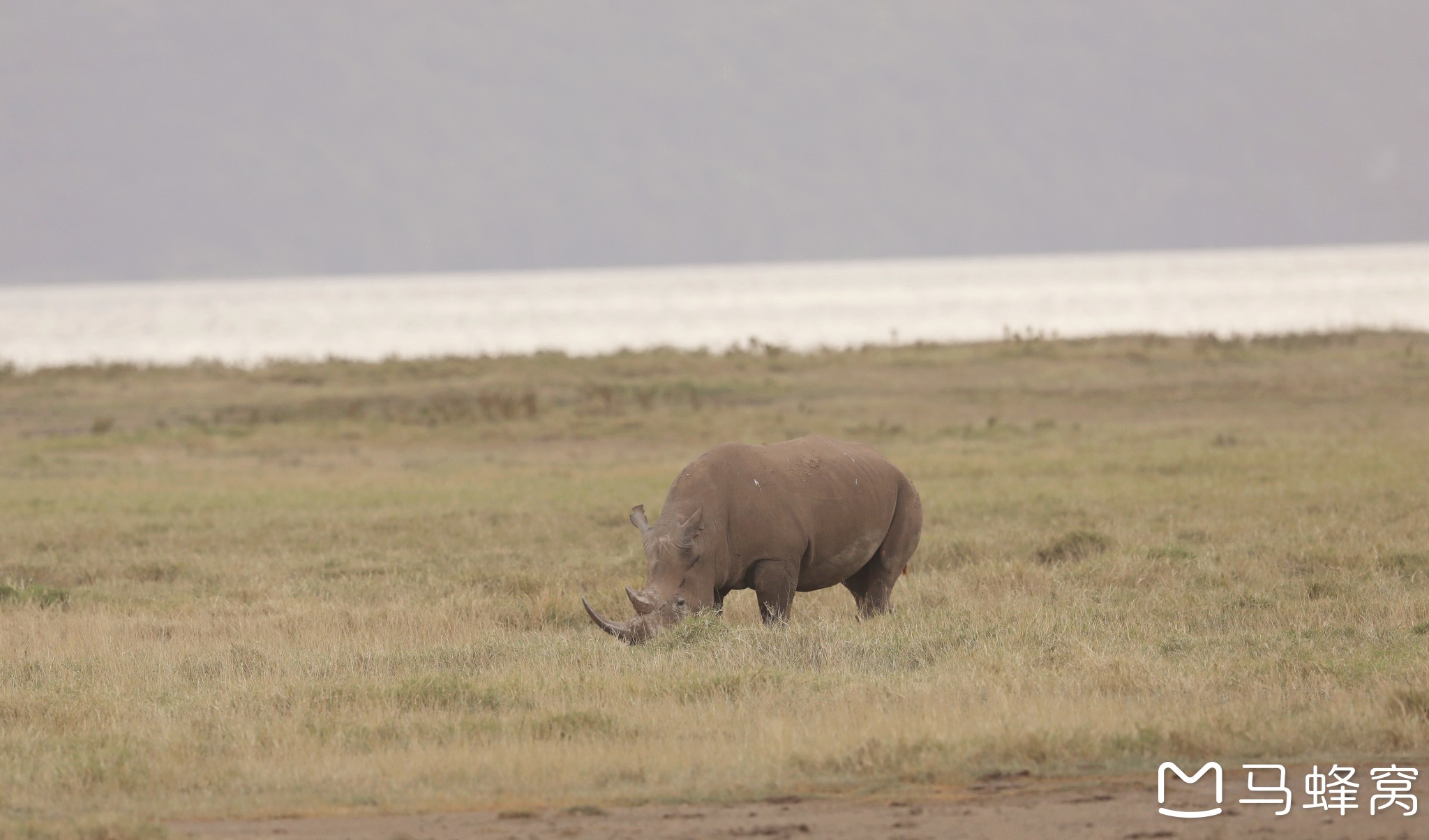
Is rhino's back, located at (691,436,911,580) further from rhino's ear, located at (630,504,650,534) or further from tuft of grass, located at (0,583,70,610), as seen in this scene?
tuft of grass, located at (0,583,70,610)

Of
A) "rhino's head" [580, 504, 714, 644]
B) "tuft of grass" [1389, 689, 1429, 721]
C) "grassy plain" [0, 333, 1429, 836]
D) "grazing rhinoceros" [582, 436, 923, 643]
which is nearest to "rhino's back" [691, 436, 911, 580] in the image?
"grazing rhinoceros" [582, 436, 923, 643]

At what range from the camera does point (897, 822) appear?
668cm

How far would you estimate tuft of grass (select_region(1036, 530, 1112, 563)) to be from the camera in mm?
14805

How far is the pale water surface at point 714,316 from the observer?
80.6 metres

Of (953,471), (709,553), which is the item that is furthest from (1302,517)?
(709,553)

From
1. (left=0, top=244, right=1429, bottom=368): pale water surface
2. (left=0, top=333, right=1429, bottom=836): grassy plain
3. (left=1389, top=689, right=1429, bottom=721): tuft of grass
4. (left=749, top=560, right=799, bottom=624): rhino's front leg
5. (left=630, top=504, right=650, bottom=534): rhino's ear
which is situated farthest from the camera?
(left=0, top=244, right=1429, bottom=368): pale water surface

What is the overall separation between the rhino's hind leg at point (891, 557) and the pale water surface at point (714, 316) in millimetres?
32667

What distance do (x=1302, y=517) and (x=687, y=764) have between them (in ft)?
34.5

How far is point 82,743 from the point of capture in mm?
8328

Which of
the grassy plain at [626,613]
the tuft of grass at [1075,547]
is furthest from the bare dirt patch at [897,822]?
the tuft of grass at [1075,547]

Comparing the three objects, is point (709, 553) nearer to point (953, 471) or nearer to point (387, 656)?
point (387, 656)

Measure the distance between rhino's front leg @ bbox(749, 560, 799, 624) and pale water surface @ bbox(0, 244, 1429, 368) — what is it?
34.0 meters

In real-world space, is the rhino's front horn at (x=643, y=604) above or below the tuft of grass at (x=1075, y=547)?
above

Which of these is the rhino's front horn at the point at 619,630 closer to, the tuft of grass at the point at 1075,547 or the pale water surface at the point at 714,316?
the tuft of grass at the point at 1075,547
